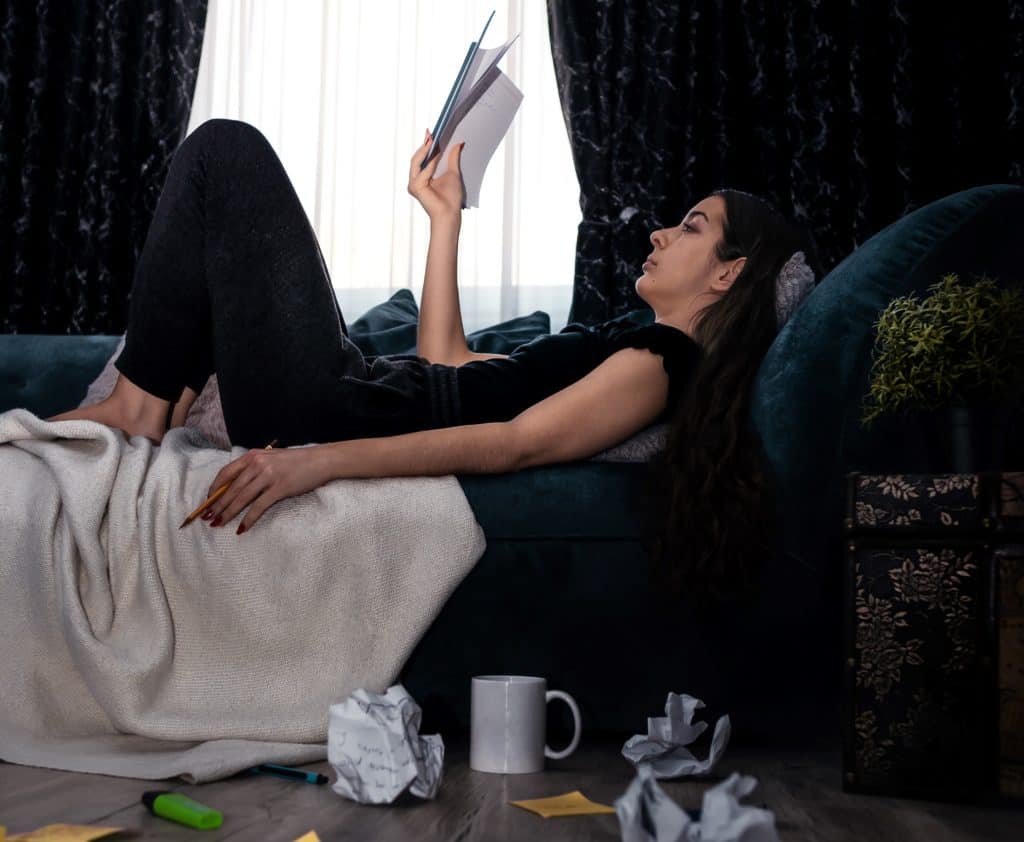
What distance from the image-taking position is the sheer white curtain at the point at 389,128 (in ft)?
11.6

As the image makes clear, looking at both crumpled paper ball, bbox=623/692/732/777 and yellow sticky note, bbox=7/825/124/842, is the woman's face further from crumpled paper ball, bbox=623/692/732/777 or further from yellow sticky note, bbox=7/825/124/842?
yellow sticky note, bbox=7/825/124/842

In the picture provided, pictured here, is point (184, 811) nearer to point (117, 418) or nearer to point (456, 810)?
point (456, 810)

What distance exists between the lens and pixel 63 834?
0.97 m

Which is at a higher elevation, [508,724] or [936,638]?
[936,638]

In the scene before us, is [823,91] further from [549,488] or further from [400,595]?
[400,595]

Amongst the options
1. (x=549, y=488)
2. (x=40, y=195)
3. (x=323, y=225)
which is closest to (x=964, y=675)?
(x=549, y=488)

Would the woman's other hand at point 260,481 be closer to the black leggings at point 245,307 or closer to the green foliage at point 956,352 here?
the black leggings at point 245,307

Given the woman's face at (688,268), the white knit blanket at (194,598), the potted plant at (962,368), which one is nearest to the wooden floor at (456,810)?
the white knit blanket at (194,598)

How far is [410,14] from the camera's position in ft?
12.0

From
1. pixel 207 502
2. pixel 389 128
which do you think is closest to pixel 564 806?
pixel 207 502

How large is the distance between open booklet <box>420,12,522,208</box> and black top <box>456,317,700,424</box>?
0.47 meters

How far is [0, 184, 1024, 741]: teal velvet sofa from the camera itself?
153 centimetres

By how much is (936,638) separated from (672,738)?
1.16ft

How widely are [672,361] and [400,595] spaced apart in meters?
0.54
